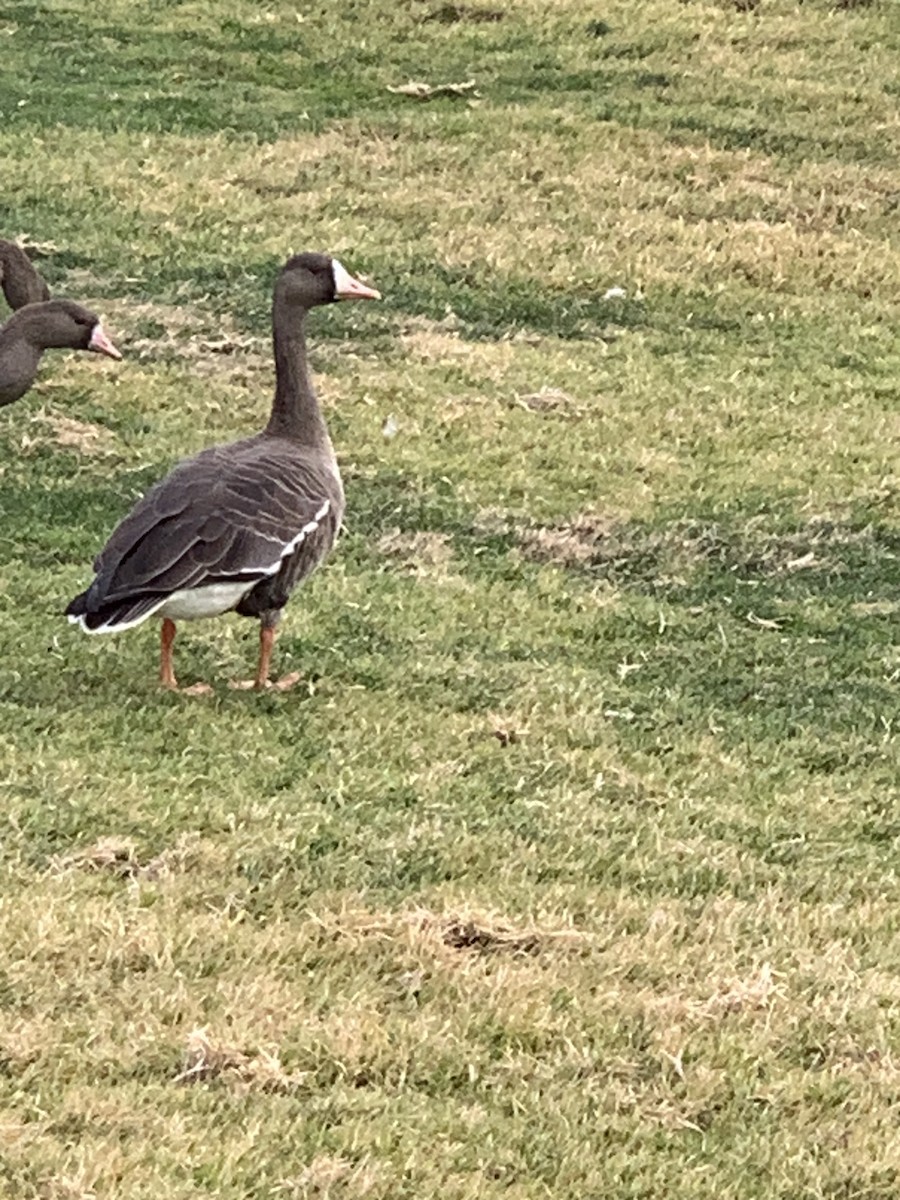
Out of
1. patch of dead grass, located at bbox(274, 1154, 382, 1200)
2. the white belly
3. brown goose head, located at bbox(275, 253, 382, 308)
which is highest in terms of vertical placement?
brown goose head, located at bbox(275, 253, 382, 308)

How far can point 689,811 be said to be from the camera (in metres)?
7.73

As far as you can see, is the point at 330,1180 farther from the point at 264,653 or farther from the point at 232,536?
the point at 264,653

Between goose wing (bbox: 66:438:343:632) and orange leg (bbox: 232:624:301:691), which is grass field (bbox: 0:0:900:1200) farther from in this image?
goose wing (bbox: 66:438:343:632)

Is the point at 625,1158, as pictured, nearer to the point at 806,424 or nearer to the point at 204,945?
the point at 204,945

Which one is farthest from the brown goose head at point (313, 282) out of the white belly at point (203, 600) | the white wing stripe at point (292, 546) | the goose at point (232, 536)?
the white belly at point (203, 600)

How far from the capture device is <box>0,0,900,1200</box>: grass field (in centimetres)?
528

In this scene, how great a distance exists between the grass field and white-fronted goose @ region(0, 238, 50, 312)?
0.63 m

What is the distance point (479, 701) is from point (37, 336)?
11.2 ft

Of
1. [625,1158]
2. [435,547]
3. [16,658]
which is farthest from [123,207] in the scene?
[625,1158]

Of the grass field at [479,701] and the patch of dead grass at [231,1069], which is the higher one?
the patch of dead grass at [231,1069]

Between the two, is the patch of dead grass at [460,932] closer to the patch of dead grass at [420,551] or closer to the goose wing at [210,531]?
the goose wing at [210,531]

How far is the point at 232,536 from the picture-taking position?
8.09 m

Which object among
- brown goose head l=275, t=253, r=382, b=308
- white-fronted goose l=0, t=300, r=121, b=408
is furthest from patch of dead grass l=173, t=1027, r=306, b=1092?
white-fronted goose l=0, t=300, r=121, b=408

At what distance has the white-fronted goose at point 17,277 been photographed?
14.3m
